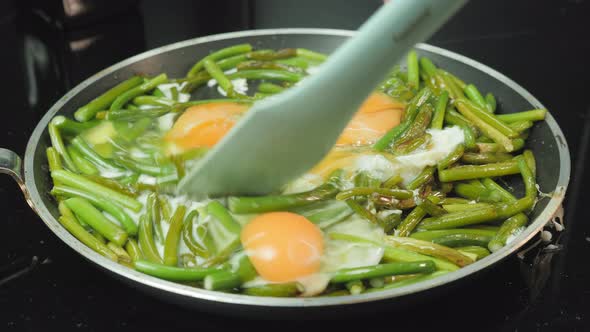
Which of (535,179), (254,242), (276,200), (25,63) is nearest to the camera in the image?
(254,242)

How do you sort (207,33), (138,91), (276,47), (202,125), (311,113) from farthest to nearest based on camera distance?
(207,33)
(276,47)
(138,91)
(202,125)
(311,113)

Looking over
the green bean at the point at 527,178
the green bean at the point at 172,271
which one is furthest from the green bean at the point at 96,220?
the green bean at the point at 527,178

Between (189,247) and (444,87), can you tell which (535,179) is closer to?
(444,87)

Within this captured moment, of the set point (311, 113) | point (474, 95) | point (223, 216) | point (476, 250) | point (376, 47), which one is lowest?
point (476, 250)

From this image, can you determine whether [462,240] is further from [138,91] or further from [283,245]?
[138,91]

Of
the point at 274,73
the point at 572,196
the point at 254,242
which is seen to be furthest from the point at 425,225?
the point at 274,73

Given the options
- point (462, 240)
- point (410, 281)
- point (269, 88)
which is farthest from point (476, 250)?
point (269, 88)
